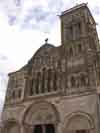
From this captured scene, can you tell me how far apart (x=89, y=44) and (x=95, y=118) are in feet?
20.4

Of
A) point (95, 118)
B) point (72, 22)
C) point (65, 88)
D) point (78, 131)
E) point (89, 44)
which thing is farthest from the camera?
point (72, 22)

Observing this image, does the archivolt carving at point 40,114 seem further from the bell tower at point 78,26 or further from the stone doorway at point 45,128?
the bell tower at point 78,26

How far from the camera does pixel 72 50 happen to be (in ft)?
49.7

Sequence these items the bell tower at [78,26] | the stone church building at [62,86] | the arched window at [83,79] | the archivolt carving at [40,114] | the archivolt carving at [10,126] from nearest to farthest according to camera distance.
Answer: the stone church building at [62,86] → the arched window at [83,79] → the archivolt carving at [40,114] → the archivolt carving at [10,126] → the bell tower at [78,26]

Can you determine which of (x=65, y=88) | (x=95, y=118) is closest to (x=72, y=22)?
(x=65, y=88)

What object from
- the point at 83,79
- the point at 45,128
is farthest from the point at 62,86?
the point at 45,128

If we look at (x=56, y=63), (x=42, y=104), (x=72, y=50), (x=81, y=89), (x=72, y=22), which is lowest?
(x=42, y=104)

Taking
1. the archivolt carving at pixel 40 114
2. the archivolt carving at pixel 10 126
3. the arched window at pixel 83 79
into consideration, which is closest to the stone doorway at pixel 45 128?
the archivolt carving at pixel 40 114

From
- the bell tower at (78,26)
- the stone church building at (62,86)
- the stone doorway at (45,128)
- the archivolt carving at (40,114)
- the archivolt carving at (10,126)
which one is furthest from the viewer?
the bell tower at (78,26)

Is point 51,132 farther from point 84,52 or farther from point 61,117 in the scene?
point 84,52

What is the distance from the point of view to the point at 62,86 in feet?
45.7

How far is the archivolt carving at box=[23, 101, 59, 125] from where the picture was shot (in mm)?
13593

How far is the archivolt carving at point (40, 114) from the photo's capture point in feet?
44.6

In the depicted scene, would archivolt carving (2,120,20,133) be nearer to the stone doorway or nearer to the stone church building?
the stone church building
